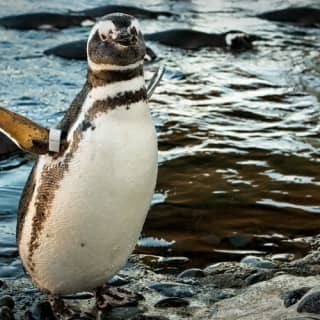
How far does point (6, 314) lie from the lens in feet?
11.2

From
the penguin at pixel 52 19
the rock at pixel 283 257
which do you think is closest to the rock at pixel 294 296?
the rock at pixel 283 257

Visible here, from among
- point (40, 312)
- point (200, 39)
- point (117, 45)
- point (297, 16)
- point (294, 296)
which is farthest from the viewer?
point (297, 16)

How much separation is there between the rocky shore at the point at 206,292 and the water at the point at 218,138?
162 mm

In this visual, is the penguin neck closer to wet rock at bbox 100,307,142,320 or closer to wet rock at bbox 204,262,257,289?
wet rock at bbox 100,307,142,320

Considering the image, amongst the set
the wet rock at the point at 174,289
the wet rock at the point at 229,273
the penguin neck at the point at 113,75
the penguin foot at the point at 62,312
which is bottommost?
the wet rock at the point at 229,273

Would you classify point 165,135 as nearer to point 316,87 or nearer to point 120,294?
point 316,87

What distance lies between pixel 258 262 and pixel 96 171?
127 cm

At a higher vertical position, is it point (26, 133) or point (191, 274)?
point (26, 133)

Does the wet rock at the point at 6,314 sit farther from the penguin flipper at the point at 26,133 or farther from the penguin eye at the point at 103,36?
the penguin eye at the point at 103,36

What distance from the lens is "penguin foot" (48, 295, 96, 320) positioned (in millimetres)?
3344

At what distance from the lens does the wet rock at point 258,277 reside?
12.5 ft

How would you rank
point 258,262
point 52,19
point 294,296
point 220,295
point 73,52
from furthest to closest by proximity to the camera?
point 52,19
point 73,52
point 258,262
point 220,295
point 294,296

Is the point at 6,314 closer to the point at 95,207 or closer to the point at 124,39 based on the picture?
the point at 95,207

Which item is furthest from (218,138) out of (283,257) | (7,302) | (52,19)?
(52,19)
